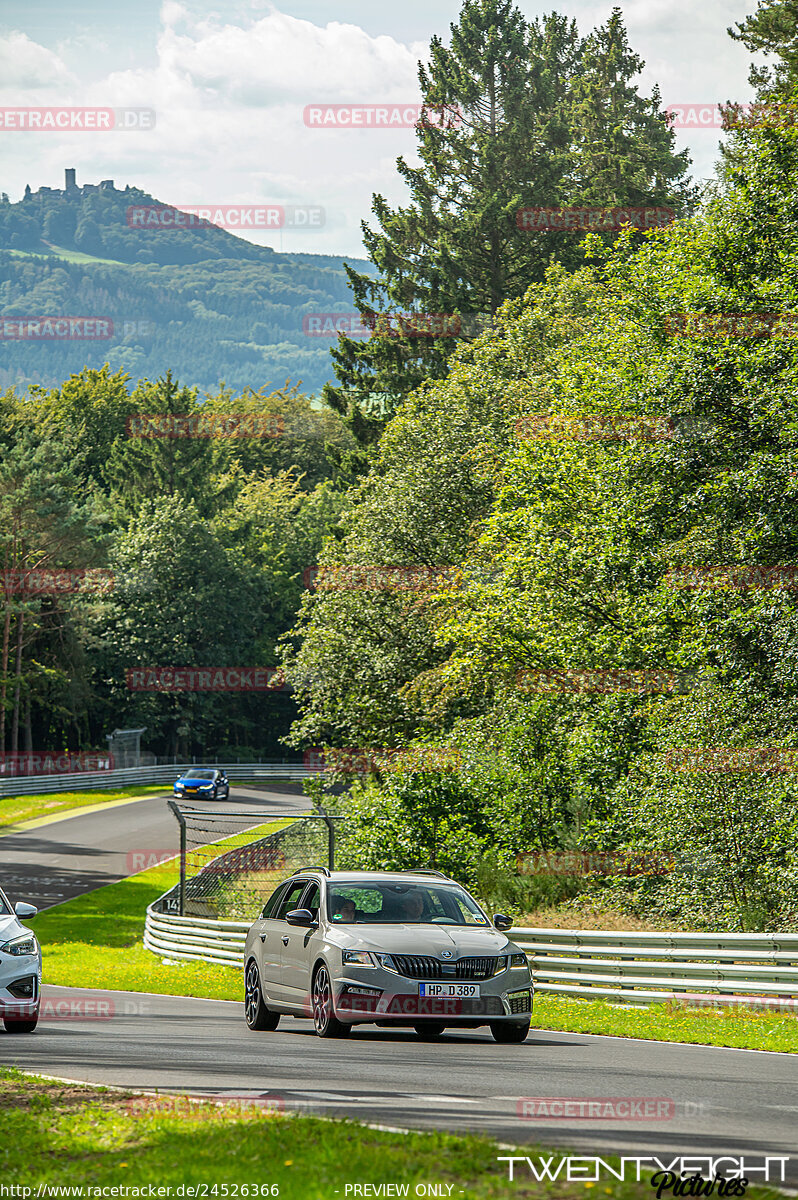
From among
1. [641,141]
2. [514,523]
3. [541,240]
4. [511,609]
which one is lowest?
[511,609]

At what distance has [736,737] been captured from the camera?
898 inches

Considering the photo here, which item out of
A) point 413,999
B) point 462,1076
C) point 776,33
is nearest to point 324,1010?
point 413,999

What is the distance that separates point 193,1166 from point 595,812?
857 inches

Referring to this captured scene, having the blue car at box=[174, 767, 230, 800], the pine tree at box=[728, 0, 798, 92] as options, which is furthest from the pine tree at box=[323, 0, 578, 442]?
the blue car at box=[174, 767, 230, 800]

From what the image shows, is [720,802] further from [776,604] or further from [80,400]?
[80,400]

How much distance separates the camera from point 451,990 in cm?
1174

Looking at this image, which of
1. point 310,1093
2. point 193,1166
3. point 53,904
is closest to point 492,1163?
point 193,1166

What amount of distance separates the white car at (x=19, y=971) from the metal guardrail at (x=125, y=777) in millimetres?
52475

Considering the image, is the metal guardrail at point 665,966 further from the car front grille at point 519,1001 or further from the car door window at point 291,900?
the car door window at point 291,900

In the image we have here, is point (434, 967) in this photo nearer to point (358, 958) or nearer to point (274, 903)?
point (358, 958)

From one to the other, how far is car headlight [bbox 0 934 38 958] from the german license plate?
3.77 m

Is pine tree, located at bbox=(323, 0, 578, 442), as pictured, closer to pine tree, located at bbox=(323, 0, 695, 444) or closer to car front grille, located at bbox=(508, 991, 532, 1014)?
pine tree, located at bbox=(323, 0, 695, 444)

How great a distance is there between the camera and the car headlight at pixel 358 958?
38.8 feet

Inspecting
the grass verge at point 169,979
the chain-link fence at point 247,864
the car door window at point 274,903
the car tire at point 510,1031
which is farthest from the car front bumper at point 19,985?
the chain-link fence at point 247,864
